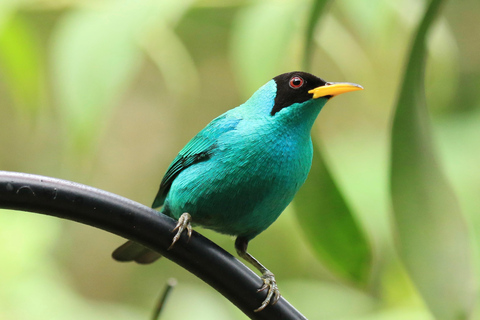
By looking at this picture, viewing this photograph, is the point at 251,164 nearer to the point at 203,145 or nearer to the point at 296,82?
the point at 203,145

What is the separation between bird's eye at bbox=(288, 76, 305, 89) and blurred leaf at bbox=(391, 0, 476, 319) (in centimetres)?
44

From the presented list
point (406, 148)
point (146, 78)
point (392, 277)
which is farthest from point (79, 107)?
point (146, 78)

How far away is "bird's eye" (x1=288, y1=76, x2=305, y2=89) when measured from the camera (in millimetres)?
2324

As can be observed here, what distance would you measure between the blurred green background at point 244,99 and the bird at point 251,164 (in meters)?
0.11

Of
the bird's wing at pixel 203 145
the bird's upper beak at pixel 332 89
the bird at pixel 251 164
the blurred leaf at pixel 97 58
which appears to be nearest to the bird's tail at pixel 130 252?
the bird at pixel 251 164

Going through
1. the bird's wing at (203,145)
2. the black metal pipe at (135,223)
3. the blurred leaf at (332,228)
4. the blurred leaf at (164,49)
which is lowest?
the black metal pipe at (135,223)

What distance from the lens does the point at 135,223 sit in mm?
1600

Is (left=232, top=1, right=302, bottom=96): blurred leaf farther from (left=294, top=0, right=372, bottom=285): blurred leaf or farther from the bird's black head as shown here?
(left=294, top=0, right=372, bottom=285): blurred leaf

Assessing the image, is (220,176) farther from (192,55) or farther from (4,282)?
(192,55)

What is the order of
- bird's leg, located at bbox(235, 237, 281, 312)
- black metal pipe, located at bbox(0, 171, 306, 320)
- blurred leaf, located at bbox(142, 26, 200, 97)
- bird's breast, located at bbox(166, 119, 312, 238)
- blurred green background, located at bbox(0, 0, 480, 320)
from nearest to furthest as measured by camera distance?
black metal pipe, located at bbox(0, 171, 306, 320)
bird's leg, located at bbox(235, 237, 281, 312)
bird's breast, located at bbox(166, 119, 312, 238)
blurred green background, located at bbox(0, 0, 480, 320)
blurred leaf, located at bbox(142, 26, 200, 97)

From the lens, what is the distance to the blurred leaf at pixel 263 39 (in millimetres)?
2340

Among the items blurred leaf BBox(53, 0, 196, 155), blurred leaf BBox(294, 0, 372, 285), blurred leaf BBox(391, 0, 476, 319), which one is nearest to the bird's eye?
blurred leaf BBox(294, 0, 372, 285)

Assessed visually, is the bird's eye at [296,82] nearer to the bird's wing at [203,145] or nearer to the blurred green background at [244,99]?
the blurred green background at [244,99]

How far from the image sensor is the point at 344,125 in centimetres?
669
